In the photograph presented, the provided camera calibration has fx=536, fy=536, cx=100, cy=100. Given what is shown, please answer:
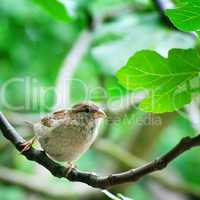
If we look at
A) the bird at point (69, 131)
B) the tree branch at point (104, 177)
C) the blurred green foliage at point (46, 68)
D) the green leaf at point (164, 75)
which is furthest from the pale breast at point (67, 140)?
the blurred green foliage at point (46, 68)

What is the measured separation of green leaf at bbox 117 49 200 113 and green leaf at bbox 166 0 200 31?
1.9 inches

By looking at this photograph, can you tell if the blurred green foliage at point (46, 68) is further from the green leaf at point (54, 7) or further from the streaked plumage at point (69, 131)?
the green leaf at point (54, 7)

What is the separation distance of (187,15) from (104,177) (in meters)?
0.29

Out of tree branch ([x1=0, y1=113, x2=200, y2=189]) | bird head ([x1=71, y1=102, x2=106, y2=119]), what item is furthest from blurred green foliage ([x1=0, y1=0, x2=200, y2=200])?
tree branch ([x1=0, y1=113, x2=200, y2=189])

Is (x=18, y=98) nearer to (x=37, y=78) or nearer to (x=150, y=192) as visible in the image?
(x=37, y=78)

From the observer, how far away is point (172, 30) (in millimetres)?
1839

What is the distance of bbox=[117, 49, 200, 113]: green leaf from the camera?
81 cm

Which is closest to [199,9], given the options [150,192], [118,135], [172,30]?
[172,30]

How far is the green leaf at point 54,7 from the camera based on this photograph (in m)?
1.00

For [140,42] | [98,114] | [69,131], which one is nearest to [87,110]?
[98,114]

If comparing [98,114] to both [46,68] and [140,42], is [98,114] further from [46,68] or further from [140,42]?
[46,68]

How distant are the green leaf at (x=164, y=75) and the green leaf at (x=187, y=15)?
5 centimetres

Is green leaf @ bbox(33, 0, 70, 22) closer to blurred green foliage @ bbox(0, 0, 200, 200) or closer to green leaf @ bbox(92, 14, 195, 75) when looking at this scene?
green leaf @ bbox(92, 14, 195, 75)

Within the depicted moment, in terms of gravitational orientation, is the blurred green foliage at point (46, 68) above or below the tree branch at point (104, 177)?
below
